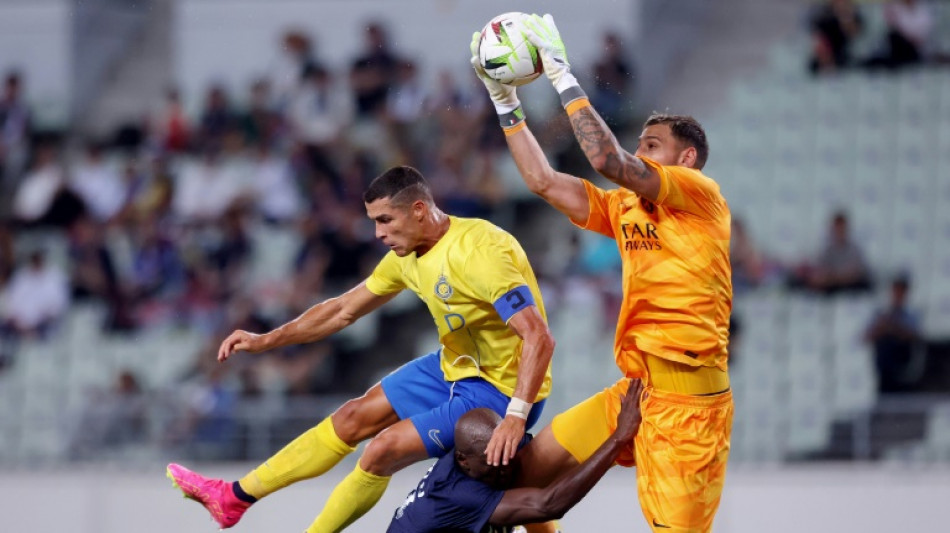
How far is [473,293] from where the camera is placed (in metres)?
5.90

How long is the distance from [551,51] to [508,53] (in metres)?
0.17

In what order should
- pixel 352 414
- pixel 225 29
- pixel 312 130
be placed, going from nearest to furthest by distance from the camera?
pixel 352 414
pixel 312 130
pixel 225 29

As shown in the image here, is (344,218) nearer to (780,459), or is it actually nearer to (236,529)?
(236,529)

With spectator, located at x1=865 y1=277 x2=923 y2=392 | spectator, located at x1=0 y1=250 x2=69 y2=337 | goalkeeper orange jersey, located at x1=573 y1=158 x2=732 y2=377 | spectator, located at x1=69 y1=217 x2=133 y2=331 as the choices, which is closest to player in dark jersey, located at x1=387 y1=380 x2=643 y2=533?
goalkeeper orange jersey, located at x1=573 y1=158 x2=732 y2=377

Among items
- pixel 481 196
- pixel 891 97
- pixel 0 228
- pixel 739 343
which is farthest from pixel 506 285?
pixel 0 228

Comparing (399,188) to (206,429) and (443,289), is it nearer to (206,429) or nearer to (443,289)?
(443,289)

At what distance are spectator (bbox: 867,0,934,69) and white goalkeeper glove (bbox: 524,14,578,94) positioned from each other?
22.9ft

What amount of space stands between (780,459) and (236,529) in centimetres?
368

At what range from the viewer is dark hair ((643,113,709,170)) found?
18.5 ft

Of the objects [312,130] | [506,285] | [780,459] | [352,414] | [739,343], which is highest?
[312,130]

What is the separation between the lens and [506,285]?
5.74 m

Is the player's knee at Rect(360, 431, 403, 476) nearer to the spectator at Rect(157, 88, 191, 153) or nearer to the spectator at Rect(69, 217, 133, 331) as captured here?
the spectator at Rect(69, 217, 133, 331)

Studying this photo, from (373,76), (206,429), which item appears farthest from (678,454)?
(373,76)

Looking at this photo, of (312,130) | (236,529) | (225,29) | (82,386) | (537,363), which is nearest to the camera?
(537,363)
